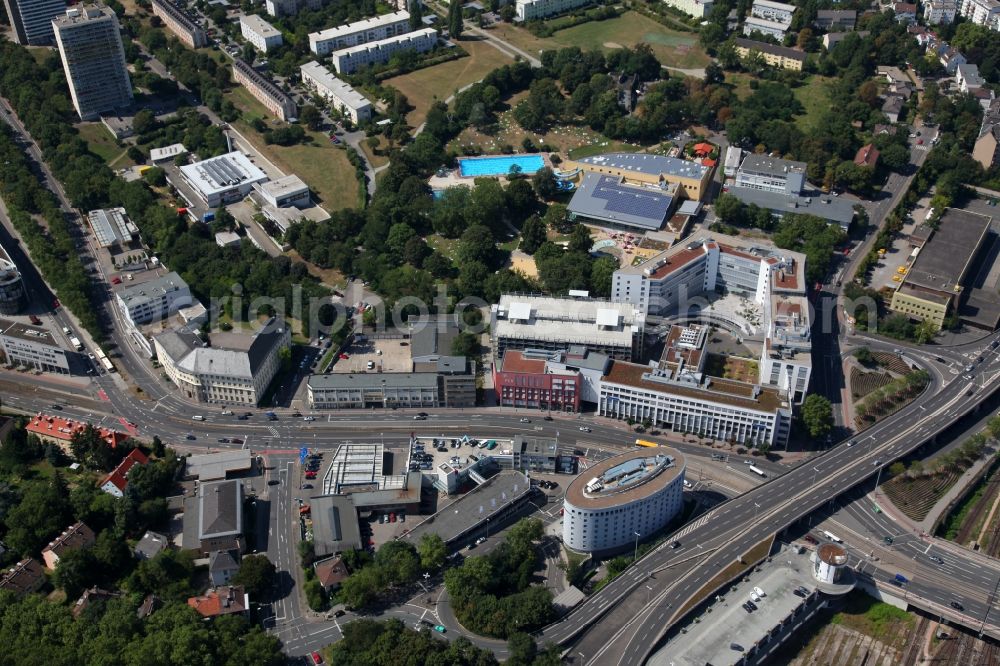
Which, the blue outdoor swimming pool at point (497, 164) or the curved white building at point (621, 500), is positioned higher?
the blue outdoor swimming pool at point (497, 164)

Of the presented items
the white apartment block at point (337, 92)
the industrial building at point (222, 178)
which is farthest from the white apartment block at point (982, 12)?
the industrial building at point (222, 178)

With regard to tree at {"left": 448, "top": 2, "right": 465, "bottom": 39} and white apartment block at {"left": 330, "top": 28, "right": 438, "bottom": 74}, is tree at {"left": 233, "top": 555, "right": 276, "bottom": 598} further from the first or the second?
tree at {"left": 448, "top": 2, "right": 465, "bottom": 39}

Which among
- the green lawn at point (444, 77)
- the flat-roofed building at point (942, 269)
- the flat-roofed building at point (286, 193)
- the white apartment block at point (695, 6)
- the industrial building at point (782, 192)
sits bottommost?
the flat-roofed building at point (286, 193)

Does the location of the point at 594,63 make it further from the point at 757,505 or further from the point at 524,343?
the point at 757,505

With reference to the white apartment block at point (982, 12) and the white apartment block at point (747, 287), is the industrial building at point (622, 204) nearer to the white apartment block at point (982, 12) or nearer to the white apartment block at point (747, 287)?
the white apartment block at point (747, 287)

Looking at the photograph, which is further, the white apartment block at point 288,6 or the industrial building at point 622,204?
the white apartment block at point 288,6
